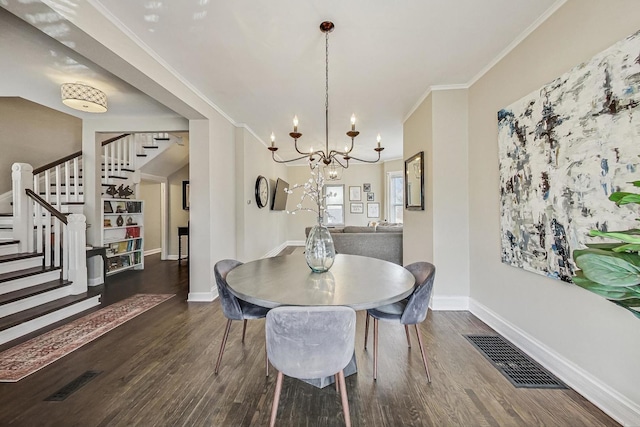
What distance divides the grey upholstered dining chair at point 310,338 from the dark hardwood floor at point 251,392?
488mm

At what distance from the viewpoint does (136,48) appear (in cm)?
217

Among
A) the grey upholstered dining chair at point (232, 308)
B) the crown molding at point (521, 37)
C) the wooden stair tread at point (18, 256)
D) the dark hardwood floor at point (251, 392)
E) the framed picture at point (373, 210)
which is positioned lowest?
the dark hardwood floor at point (251, 392)

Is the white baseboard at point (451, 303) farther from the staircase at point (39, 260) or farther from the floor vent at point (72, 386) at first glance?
the staircase at point (39, 260)

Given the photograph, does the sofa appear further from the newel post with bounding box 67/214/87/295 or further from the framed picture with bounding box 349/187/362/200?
the newel post with bounding box 67/214/87/295

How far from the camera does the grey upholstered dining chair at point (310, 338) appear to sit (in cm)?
115

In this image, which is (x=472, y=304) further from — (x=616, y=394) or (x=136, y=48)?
(x=136, y=48)

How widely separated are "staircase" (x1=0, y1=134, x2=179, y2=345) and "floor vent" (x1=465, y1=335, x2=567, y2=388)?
13.7 ft

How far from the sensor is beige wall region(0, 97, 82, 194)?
409cm

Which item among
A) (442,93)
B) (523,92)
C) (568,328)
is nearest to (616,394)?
(568,328)

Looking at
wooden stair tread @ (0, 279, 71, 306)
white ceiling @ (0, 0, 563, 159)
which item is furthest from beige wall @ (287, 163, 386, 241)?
wooden stair tread @ (0, 279, 71, 306)

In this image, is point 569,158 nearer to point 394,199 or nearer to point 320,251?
point 320,251

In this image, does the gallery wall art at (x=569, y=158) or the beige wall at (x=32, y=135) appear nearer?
the gallery wall art at (x=569, y=158)

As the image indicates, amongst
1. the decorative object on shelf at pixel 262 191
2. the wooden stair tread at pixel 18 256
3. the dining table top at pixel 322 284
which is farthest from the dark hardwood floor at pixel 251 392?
the decorative object on shelf at pixel 262 191

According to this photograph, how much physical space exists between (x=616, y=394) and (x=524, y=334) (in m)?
0.71
